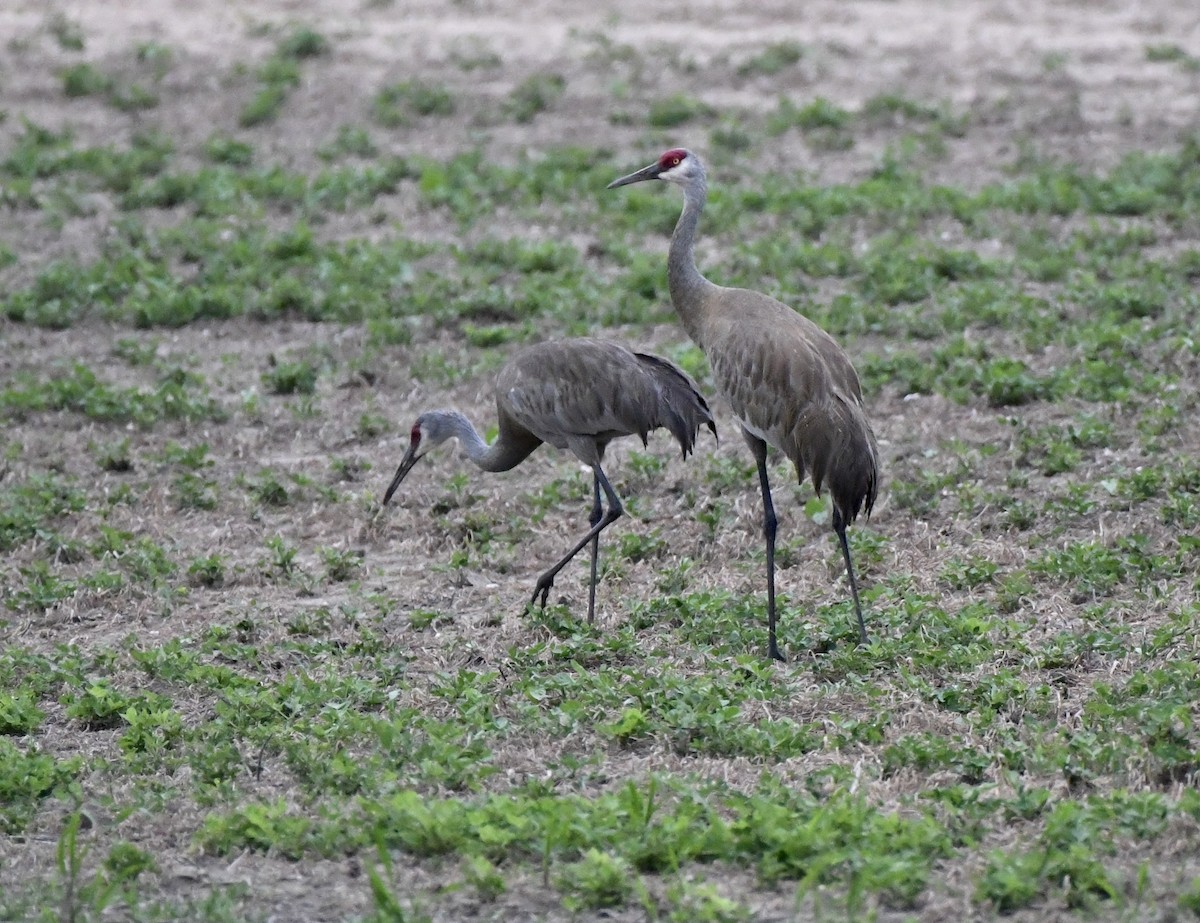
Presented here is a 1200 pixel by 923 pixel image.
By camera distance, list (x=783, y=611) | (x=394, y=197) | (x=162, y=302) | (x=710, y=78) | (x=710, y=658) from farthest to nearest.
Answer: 1. (x=710, y=78)
2. (x=394, y=197)
3. (x=162, y=302)
4. (x=783, y=611)
5. (x=710, y=658)

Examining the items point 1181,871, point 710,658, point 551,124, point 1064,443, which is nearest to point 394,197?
point 551,124

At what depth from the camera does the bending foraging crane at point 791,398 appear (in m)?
6.57

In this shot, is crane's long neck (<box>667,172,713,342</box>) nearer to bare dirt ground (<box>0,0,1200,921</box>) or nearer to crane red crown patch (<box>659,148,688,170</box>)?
crane red crown patch (<box>659,148,688,170</box>)

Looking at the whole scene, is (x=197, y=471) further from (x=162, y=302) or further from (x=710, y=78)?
(x=710, y=78)

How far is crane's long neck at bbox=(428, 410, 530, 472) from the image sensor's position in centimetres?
759

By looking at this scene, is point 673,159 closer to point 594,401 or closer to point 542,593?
point 594,401

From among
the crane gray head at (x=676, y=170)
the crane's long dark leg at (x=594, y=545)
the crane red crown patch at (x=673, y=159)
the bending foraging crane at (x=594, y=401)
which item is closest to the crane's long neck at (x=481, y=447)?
the bending foraging crane at (x=594, y=401)

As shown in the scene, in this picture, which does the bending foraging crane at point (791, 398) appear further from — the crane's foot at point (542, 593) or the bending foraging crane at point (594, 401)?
the crane's foot at point (542, 593)

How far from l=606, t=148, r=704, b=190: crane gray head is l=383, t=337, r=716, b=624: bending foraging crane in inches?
36.5

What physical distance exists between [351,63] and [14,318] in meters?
5.82

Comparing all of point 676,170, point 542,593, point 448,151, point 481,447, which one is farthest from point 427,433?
point 448,151

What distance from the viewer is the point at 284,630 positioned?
683 cm

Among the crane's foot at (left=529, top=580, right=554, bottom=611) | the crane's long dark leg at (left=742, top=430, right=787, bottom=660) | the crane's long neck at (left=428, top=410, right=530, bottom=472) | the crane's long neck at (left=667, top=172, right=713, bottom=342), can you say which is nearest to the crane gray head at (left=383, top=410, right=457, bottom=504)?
the crane's long neck at (left=428, top=410, right=530, bottom=472)

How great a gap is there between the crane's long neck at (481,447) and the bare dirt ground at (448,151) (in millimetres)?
366
